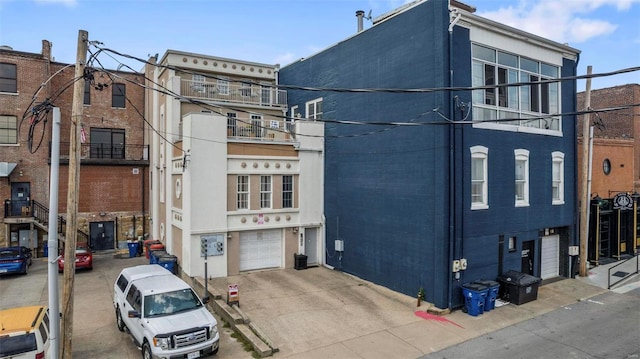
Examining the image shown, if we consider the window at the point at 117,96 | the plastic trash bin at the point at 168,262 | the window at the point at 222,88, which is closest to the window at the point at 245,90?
the window at the point at 222,88

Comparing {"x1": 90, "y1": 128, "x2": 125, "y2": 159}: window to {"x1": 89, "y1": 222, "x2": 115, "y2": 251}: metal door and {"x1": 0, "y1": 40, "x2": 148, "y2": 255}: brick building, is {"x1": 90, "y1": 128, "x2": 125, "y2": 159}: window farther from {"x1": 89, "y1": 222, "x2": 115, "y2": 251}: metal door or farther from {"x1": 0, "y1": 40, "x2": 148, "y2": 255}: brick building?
{"x1": 89, "y1": 222, "x2": 115, "y2": 251}: metal door

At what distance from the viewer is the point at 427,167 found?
1489 cm

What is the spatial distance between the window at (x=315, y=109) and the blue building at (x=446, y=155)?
72 centimetres

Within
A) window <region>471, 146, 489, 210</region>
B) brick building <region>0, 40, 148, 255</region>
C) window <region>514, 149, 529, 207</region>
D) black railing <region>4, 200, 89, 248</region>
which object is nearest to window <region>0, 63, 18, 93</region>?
brick building <region>0, 40, 148, 255</region>

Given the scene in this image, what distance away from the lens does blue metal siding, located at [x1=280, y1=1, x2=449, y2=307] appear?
1451 centimetres

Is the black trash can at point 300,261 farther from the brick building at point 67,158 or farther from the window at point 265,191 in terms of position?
the brick building at point 67,158

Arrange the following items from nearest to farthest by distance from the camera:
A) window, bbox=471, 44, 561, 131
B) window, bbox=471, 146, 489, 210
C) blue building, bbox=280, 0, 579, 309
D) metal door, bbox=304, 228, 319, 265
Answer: blue building, bbox=280, 0, 579, 309 < window, bbox=471, 146, 489, 210 < window, bbox=471, 44, 561, 131 < metal door, bbox=304, 228, 319, 265

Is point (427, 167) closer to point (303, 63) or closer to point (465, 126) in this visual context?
point (465, 126)

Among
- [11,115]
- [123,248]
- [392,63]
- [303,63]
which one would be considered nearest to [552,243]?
[392,63]

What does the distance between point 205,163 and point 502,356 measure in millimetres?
13314

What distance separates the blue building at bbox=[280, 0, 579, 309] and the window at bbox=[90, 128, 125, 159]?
15381mm

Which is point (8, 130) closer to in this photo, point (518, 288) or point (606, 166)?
point (518, 288)

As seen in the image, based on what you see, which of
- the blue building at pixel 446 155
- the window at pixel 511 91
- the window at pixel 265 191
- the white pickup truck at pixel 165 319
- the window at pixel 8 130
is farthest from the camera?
the window at pixel 8 130

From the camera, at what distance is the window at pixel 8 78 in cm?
2384
